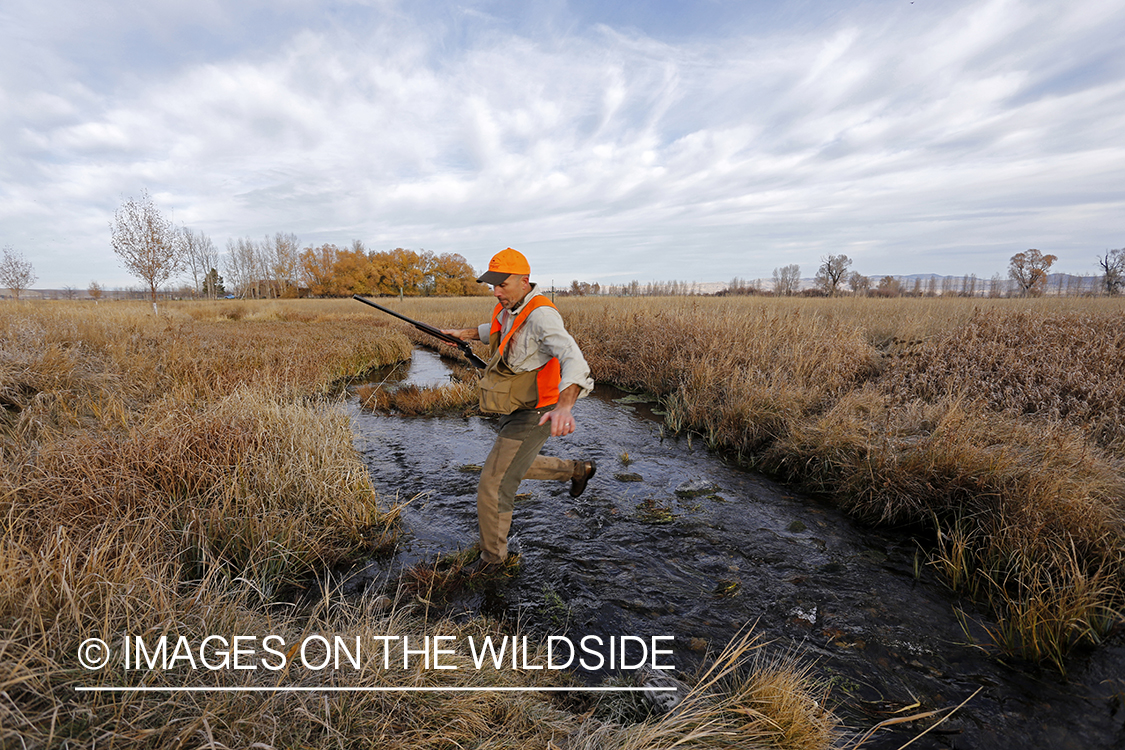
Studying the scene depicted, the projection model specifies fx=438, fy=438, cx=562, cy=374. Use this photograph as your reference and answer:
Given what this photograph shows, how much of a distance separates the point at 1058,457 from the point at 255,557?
22.9ft

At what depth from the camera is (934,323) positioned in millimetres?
10227

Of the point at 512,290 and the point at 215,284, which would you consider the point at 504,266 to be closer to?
the point at 512,290

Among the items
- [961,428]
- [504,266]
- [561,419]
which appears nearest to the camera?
[561,419]

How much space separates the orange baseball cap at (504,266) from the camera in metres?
3.29

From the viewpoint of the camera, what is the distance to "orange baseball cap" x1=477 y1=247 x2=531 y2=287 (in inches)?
129

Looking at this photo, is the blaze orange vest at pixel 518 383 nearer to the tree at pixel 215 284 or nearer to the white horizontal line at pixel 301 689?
the white horizontal line at pixel 301 689

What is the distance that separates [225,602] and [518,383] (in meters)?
2.21

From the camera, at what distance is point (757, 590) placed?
3.65m

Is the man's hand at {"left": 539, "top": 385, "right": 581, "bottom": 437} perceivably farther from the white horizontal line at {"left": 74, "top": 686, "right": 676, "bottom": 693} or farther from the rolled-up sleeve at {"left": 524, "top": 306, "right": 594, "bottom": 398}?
the white horizontal line at {"left": 74, "top": 686, "right": 676, "bottom": 693}

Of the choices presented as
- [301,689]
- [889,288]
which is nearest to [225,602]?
[301,689]

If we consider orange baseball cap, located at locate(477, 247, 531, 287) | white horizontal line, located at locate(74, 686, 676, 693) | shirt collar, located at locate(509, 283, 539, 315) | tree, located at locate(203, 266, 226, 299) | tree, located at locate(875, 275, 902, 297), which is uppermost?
tree, located at locate(203, 266, 226, 299)

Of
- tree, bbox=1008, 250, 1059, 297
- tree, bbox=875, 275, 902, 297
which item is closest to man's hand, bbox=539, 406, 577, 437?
tree, bbox=875, 275, 902, 297

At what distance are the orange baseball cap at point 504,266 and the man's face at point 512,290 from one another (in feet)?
0.11

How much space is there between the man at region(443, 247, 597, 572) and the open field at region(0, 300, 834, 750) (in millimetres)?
888
